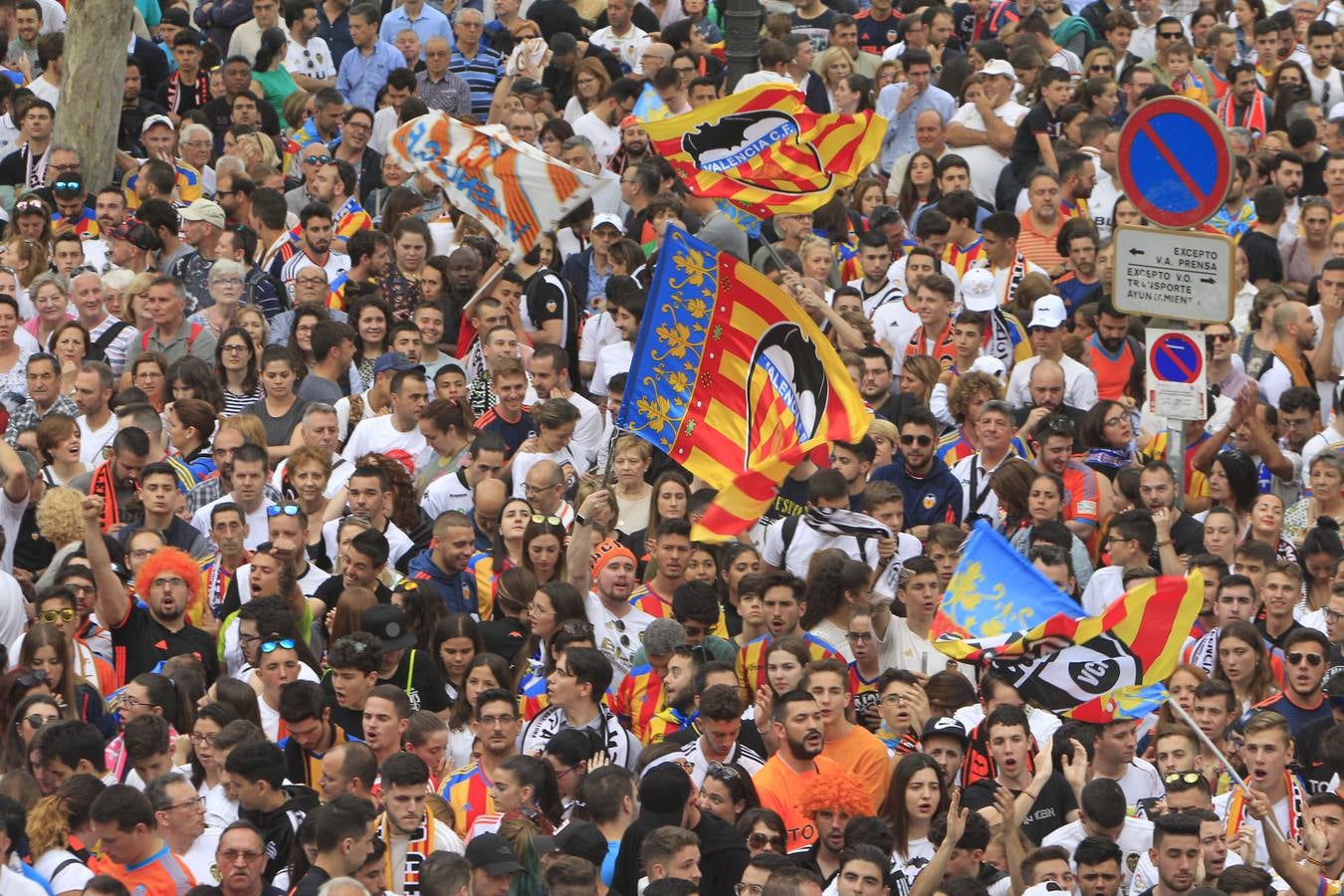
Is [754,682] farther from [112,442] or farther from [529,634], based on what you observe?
[112,442]

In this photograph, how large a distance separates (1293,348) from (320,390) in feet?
18.9

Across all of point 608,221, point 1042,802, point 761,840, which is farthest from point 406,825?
point 608,221

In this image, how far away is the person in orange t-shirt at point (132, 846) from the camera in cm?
989

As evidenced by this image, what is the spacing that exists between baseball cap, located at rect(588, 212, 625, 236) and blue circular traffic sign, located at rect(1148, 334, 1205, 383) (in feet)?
19.3

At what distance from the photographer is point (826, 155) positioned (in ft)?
55.1

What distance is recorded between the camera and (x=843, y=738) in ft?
37.5

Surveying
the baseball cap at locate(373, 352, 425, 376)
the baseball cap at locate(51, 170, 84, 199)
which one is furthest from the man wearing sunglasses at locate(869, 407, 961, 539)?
the baseball cap at locate(51, 170, 84, 199)

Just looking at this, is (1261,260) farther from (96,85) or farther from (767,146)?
(96,85)

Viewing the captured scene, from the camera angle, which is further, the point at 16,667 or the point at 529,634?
the point at 529,634

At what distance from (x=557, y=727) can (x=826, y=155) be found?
6060 millimetres

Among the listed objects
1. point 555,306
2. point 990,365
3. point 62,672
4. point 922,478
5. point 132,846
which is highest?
point 132,846

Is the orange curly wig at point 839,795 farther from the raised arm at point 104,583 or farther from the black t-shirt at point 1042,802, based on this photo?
the raised arm at point 104,583

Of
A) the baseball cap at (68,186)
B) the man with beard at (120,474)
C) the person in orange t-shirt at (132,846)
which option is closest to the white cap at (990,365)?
the man with beard at (120,474)

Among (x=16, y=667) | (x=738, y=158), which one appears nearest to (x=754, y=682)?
(x=16, y=667)
